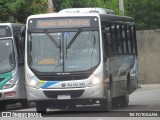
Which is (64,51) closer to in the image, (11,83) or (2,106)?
(11,83)

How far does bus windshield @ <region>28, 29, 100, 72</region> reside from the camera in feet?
60.8

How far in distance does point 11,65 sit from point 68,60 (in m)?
4.16

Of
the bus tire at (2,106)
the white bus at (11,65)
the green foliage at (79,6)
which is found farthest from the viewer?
the green foliage at (79,6)

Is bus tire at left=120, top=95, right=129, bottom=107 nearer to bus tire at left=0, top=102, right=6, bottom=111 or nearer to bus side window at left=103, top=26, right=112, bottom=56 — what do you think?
bus side window at left=103, top=26, right=112, bottom=56

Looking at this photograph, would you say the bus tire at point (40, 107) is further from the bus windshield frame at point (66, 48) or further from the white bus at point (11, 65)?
the white bus at point (11, 65)

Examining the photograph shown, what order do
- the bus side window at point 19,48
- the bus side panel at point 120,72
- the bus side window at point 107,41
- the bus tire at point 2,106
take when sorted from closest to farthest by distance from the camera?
the bus side window at point 107,41
the bus side panel at point 120,72
the bus side window at point 19,48
the bus tire at point 2,106

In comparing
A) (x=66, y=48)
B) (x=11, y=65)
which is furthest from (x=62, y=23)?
(x=11, y=65)

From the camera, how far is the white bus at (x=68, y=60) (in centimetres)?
1836

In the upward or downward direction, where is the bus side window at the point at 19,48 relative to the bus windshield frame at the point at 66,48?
downward

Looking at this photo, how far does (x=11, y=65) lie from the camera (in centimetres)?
2217

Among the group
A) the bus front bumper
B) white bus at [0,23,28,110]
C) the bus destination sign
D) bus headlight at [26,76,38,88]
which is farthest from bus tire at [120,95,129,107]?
bus headlight at [26,76,38,88]

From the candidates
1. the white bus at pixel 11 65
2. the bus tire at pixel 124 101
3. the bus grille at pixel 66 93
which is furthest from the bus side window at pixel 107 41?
the white bus at pixel 11 65

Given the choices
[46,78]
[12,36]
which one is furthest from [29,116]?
[12,36]

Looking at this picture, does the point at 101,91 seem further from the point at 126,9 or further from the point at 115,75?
the point at 126,9
